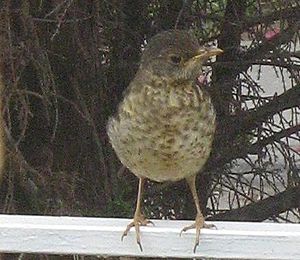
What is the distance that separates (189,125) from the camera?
2.49 m

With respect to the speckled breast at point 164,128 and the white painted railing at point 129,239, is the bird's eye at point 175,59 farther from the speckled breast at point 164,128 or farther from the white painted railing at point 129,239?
the white painted railing at point 129,239

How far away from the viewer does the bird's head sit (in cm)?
250

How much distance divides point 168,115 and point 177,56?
15cm

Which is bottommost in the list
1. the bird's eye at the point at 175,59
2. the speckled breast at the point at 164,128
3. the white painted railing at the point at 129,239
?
the white painted railing at the point at 129,239

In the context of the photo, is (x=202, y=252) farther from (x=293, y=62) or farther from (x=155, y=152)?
(x=293, y=62)

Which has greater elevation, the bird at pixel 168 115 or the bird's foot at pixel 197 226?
the bird at pixel 168 115

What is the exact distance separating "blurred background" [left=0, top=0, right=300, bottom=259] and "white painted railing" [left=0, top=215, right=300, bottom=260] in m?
0.90

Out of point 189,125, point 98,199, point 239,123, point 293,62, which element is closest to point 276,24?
point 293,62

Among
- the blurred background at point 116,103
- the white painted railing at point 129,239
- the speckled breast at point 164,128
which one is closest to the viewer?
the white painted railing at point 129,239

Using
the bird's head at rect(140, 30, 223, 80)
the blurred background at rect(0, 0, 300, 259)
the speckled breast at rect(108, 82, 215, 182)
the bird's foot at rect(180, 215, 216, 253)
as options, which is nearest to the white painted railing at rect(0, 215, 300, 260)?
the bird's foot at rect(180, 215, 216, 253)

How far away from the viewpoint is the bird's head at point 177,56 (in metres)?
2.50

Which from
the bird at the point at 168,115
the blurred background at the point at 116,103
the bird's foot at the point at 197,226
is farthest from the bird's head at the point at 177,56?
the blurred background at the point at 116,103

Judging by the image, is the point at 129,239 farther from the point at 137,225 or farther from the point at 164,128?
the point at 164,128

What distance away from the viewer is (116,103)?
3.23 m
